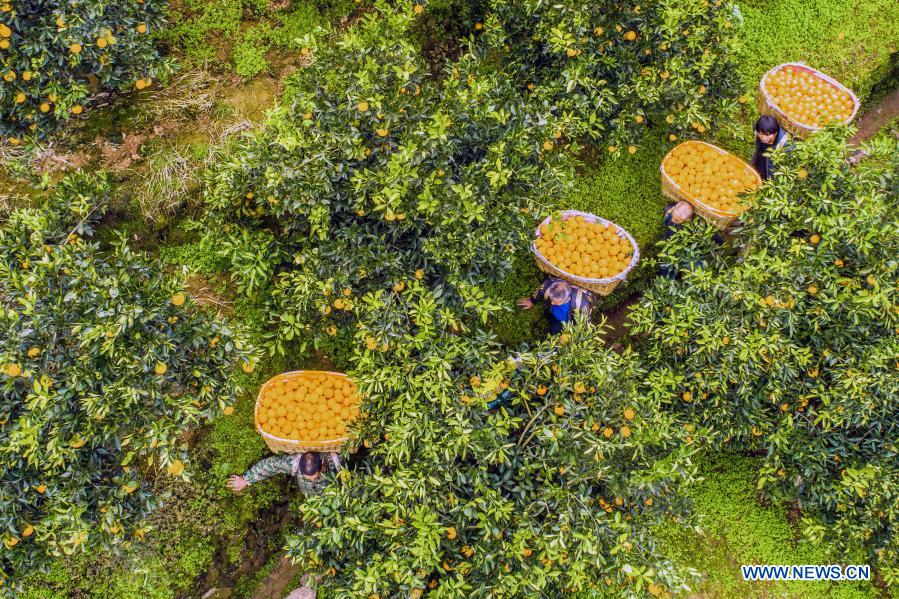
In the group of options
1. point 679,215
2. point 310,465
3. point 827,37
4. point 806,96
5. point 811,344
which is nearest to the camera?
point 310,465

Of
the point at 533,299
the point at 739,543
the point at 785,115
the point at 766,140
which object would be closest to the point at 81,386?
the point at 533,299

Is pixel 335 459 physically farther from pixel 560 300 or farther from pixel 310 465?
pixel 560 300

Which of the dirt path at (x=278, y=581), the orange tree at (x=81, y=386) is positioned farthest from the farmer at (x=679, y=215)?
the dirt path at (x=278, y=581)

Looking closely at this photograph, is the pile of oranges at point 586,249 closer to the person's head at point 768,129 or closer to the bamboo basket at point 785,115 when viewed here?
the person's head at point 768,129

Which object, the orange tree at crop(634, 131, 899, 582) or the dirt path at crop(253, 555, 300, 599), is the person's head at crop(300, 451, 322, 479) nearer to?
the dirt path at crop(253, 555, 300, 599)

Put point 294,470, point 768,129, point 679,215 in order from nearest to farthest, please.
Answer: point 294,470 < point 679,215 < point 768,129

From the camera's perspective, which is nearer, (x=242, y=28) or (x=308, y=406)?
(x=308, y=406)

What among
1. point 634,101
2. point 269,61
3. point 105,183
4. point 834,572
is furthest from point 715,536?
point 269,61
